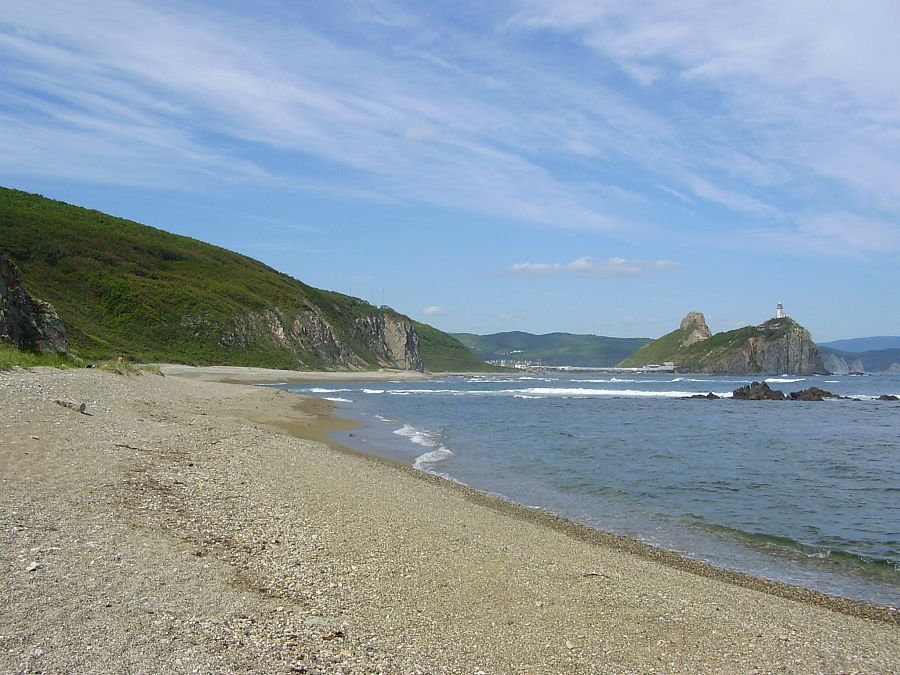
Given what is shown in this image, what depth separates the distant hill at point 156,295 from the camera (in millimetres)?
74188

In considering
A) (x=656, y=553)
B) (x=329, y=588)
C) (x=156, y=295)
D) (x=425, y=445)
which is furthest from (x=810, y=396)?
(x=156, y=295)

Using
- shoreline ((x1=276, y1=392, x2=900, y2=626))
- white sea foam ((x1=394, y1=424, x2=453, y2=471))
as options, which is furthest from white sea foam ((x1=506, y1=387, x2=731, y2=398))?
shoreline ((x1=276, y1=392, x2=900, y2=626))

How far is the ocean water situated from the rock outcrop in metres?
14.2

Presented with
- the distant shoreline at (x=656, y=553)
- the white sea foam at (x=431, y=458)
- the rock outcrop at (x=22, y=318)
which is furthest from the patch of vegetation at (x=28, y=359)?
the white sea foam at (x=431, y=458)

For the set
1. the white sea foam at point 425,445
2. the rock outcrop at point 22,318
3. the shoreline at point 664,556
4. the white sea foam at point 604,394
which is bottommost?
the white sea foam at point 604,394

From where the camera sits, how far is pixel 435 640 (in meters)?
5.93

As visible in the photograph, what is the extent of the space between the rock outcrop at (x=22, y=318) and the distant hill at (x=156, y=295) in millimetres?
17451

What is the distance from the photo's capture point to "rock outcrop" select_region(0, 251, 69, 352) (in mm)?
26281

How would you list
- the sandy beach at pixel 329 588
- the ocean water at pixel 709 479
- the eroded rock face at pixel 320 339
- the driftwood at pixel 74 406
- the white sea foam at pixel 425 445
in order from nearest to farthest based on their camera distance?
the sandy beach at pixel 329 588 → the ocean water at pixel 709 479 → the driftwood at pixel 74 406 → the white sea foam at pixel 425 445 → the eroded rock face at pixel 320 339

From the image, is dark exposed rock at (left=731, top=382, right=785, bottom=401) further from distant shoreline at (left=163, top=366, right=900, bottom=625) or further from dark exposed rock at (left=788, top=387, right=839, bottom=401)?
distant shoreline at (left=163, top=366, right=900, bottom=625)

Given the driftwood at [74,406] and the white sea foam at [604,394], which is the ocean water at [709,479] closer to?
the driftwood at [74,406]

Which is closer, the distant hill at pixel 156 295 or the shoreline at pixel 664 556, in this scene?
the shoreline at pixel 664 556

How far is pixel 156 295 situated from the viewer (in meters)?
86.1

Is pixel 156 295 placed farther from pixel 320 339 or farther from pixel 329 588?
pixel 329 588
